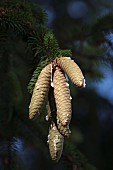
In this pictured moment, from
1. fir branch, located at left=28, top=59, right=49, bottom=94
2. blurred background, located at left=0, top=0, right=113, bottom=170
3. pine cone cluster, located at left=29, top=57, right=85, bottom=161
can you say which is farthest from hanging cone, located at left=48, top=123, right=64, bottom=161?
blurred background, located at left=0, top=0, right=113, bottom=170

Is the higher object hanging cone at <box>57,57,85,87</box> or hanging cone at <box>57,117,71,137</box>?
hanging cone at <box>57,57,85,87</box>

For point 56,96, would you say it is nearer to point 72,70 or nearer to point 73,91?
point 72,70

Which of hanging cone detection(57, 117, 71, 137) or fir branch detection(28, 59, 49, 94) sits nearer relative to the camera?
hanging cone detection(57, 117, 71, 137)

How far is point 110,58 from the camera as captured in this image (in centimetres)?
149

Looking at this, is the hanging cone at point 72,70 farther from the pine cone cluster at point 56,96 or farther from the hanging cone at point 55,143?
the hanging cone at point 55,143

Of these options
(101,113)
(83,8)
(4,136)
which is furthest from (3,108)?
(83,8)

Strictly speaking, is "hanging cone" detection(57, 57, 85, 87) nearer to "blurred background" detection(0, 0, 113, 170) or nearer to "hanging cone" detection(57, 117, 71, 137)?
"hanging cone" detection(57, 117, 71, 137)

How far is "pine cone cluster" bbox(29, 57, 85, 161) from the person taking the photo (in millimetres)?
817

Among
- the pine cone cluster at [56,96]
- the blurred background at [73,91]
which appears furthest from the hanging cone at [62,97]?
the blurred background at [73,91]

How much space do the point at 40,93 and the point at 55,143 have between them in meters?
0.11

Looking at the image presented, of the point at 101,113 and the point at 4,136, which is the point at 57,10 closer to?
the point at 101,113

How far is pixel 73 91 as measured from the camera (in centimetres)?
246

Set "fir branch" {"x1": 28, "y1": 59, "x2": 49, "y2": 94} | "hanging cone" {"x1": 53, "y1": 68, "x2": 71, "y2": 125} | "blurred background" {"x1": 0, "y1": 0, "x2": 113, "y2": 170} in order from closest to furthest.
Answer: "hanging cone" {"x1": 53, "y1": 68, "x2": 71, "y2": 125}, "fir branch" {"x1": 28, "y1": 59, "x2": 49, "y2": 94}, "blurred background" {"x1": 0, "y1": 0, "x2": 113, "y2": 170}

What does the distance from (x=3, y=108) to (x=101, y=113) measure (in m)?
1.51
